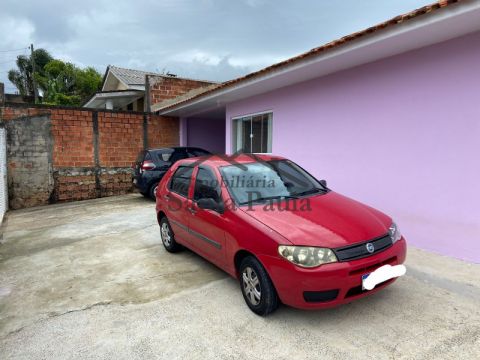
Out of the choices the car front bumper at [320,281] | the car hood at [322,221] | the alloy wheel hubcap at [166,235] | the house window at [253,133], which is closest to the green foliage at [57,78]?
the house window at [253,133]

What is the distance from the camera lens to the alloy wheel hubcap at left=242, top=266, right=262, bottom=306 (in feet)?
9.19

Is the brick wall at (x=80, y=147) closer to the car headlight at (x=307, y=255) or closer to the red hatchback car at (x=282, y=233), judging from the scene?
the red hatchback car at (x=282, y=233)

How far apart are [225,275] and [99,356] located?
165cm

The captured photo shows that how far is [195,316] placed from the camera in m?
2.91

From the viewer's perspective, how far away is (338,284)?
7.89ft

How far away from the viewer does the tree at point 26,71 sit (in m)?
37.8

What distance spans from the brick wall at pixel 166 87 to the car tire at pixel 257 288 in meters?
10.7

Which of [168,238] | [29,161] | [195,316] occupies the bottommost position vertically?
[195,316]

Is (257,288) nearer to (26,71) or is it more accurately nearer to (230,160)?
(230,160)

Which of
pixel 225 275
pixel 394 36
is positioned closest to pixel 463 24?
pixel 394 36

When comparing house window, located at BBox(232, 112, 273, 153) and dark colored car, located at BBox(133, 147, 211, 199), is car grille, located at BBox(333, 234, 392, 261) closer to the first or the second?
house window, located at BBox(232, 112, 273, 153)

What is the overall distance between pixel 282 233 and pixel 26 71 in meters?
47.1

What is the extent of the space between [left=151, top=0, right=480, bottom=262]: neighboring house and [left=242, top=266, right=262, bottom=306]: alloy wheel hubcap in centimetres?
288

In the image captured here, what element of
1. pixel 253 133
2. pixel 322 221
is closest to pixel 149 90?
pixel 253 133
